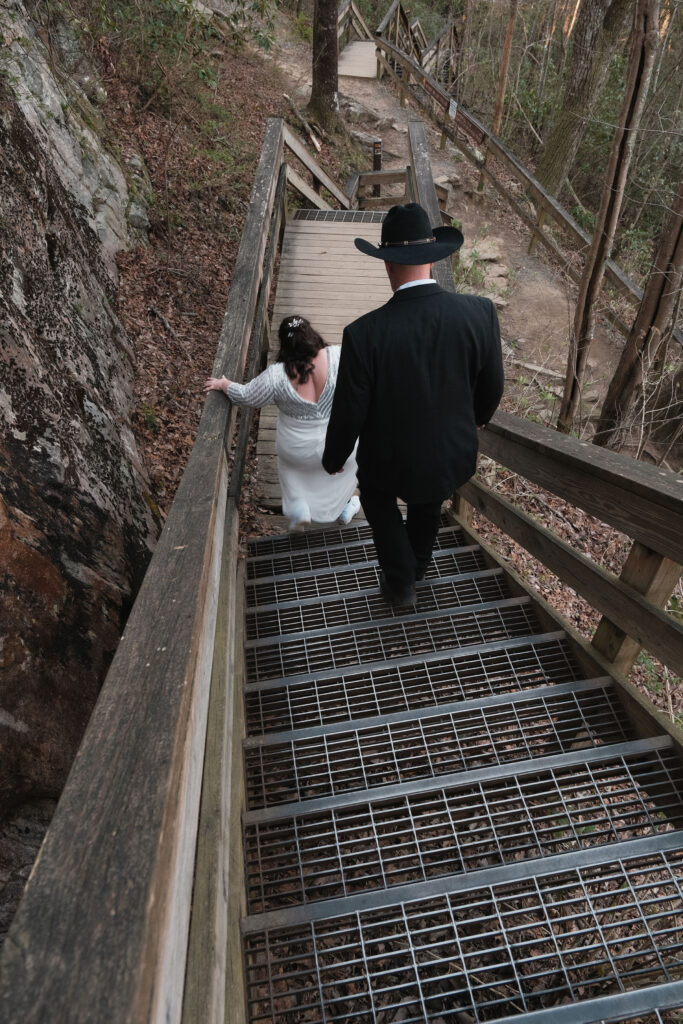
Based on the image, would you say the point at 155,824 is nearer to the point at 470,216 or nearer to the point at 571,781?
the point at 571,781

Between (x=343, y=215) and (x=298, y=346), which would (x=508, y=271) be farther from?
(x=298, y=346)

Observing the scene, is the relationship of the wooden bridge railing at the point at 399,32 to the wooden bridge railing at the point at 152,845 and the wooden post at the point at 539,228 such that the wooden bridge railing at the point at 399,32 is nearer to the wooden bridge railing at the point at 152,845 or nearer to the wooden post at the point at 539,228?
the wooden post at the point at 539,228

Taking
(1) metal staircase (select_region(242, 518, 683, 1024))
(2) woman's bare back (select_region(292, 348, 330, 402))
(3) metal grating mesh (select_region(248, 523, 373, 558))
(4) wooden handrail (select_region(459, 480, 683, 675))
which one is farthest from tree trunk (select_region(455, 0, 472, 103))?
(1) metal staircase (select_region(242, 518, 683, 1024))

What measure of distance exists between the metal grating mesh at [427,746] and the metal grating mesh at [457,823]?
11cm

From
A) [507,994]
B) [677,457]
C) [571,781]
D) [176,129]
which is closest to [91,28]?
[176,129]

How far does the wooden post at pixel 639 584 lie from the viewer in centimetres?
199

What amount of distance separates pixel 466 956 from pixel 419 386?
1.83m

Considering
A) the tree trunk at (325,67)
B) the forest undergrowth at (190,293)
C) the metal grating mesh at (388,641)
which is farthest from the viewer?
the tree trunk at (325,67)

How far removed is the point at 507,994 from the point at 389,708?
0.97m

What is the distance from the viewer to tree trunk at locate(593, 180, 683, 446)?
201 inches

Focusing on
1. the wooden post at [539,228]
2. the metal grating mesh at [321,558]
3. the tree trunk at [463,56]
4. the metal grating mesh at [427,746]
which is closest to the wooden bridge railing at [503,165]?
the wooden post at [539,228]

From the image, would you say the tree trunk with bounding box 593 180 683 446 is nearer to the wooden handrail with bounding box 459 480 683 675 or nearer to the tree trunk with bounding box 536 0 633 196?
the wooden handrail with bounding box 459 480 683 675

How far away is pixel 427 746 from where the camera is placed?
220 centimetres

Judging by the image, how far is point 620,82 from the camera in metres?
15.5
